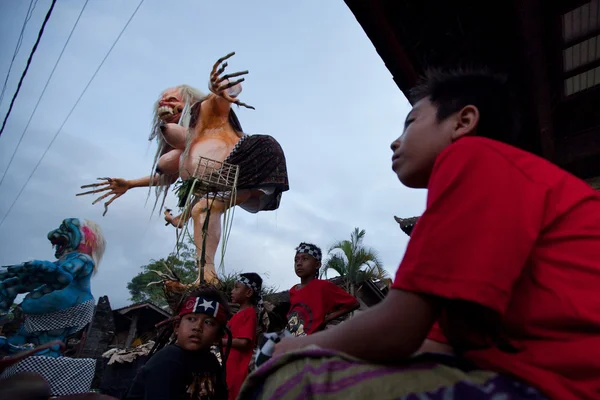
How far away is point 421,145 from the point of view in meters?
1.12

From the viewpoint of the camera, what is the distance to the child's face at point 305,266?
424 cm

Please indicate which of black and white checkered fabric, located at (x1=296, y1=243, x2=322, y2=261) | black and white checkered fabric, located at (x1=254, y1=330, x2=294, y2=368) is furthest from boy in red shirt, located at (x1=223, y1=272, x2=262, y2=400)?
black and white checkered fabric, located at (x1=254, y1=330, x2=294, y2=368)

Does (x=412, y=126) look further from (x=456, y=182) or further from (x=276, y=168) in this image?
(x=276, y=168)

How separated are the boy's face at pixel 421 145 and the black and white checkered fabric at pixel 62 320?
5.12 metres

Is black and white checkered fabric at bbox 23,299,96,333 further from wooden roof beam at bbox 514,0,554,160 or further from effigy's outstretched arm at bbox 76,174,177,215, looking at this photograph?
wooden roof beam at bbox 514,0,554,160

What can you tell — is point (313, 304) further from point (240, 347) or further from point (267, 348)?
point (267, 348)

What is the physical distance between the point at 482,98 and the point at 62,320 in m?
5.39

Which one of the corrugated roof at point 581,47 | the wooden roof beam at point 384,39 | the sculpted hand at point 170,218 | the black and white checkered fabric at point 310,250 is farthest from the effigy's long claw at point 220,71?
the corrugated roof at point 581,47

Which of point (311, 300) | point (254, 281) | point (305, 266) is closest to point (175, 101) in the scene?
point (254, 281)

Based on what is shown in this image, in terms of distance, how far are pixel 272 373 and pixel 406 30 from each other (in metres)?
2.53

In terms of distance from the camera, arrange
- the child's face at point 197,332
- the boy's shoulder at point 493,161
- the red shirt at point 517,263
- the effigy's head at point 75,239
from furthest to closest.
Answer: the effigy's head at point 75,239 < the child's face at point 197,332 < the boy's shoulder at point 493,161 < the red shirt at point 517,263

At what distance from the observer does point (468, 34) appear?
2.58 m

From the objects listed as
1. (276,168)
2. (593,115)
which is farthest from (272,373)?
(276,168)

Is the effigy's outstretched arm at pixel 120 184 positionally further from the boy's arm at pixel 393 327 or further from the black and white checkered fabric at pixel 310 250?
the boy's arm at pixel 393 327
